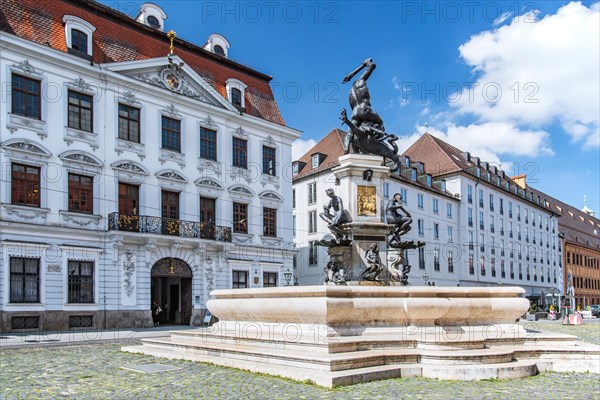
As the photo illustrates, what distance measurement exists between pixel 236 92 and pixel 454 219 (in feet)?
107

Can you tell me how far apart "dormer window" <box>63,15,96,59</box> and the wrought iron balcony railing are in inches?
304

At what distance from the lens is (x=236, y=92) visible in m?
36.2

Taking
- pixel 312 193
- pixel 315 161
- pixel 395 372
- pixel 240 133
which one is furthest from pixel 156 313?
pixel 395 372

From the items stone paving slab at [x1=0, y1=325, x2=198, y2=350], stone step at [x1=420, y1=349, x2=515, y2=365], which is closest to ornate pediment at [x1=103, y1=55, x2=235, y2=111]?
stone paving slab at [x1=0, y1=325, x2=198, y2=350]

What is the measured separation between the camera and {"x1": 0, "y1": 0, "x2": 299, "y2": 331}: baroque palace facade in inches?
1021

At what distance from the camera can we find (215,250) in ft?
109

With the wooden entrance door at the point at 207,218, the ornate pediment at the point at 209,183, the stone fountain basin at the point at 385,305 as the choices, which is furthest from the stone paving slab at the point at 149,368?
the ornate pediment at the point at 209,183

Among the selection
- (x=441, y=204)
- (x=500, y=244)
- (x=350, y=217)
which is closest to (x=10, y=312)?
(x=350, y=217)

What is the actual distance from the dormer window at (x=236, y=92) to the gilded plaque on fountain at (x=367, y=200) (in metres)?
21.8

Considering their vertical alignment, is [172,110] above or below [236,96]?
below

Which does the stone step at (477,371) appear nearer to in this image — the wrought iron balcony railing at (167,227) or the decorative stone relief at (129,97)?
the wrought iron balcony railing at (167,227)

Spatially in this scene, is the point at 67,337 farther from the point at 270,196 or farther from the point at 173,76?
the point at 270,196

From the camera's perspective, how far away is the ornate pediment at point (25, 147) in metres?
25.5

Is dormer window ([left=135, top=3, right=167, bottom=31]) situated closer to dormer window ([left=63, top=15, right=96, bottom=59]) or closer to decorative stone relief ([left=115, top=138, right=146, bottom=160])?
dormer window ([left=63, top=15, right=96, bottom=59])
